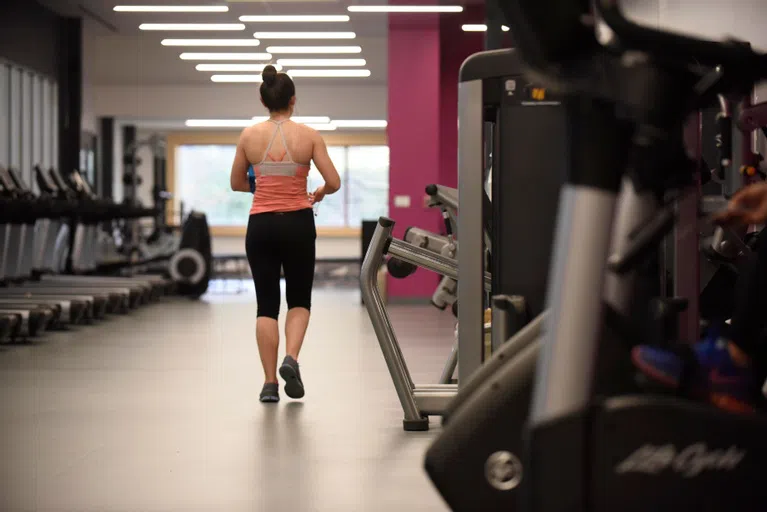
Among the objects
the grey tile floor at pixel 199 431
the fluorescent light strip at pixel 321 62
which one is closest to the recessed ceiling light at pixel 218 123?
the fluorescent light strip at pixel 321 62

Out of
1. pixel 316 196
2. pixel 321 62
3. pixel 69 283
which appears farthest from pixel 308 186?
pixel 316 196

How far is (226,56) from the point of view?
13602mm

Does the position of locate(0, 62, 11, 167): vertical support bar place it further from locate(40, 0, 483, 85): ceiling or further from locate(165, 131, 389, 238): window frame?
locate(165, 131, 389, 238): window frame

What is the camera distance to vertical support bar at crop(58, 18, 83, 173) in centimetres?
1209

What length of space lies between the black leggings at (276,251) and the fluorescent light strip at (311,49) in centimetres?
860

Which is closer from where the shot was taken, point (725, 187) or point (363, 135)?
point (725, 187)

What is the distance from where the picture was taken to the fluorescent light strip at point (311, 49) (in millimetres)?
12703

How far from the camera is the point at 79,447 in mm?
3439

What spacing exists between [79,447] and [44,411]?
808mm

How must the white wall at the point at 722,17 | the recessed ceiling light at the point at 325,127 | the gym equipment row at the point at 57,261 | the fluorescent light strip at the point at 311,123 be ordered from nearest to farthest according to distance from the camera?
1. the white wall at the point at 722,17
2. the gym equipment row at the point at 57,261
3. the fluorescent light strip at the point at 311,123
4. the recessed ceiling light at the point at 325,127

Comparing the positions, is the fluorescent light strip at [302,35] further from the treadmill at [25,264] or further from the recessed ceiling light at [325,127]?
the recessed ceiling light at [325,127]

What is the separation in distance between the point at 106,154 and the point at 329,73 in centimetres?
559

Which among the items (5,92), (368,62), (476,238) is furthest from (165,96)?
(476,238)

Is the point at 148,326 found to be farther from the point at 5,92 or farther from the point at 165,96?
the point at 165,96
